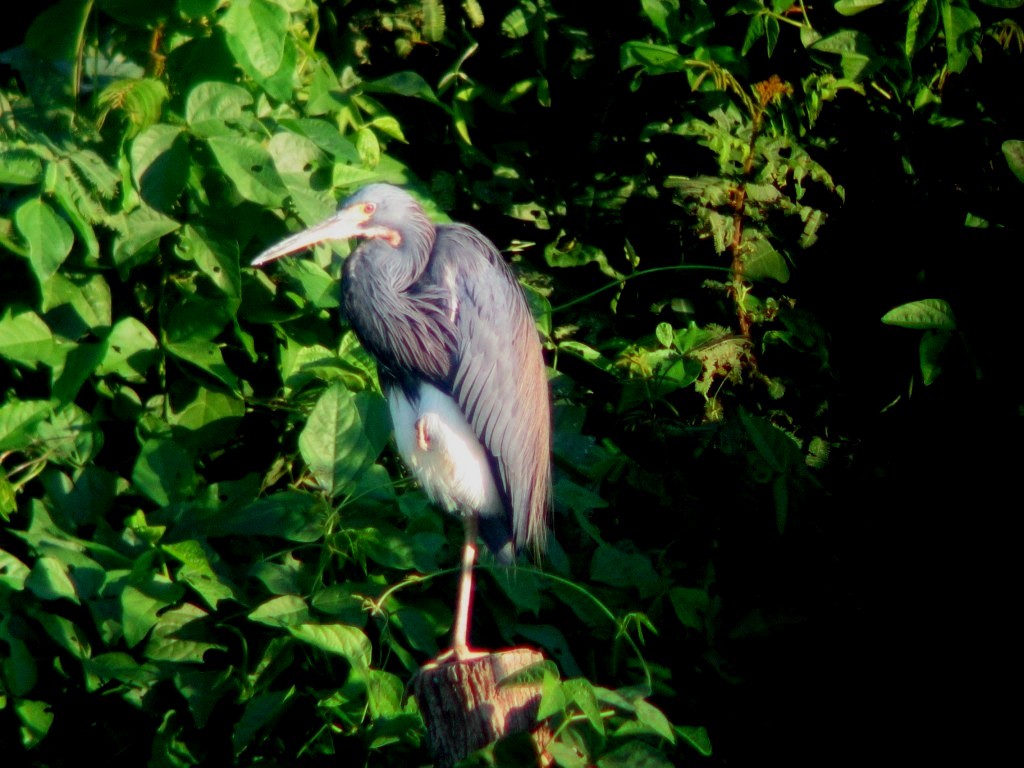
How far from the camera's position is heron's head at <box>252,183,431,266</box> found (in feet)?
8.01

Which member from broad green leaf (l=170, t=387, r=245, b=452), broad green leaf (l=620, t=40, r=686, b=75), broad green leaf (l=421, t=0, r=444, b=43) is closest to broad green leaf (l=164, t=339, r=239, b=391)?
broad green leaf (l=170, t=387, r=245, b=452)

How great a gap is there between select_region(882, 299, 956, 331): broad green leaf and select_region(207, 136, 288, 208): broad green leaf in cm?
140

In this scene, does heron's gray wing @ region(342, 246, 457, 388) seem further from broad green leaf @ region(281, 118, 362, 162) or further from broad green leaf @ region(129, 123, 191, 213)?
broad green leaf @ region(129, 123, 191, 213)

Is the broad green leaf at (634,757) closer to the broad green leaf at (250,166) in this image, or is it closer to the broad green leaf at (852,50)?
the broad green leaf at (250,166)

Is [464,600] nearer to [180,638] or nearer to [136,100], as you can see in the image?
[180,638]

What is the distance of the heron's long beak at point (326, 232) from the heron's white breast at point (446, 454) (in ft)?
1.19

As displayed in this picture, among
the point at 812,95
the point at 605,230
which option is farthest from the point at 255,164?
the point at 812,95

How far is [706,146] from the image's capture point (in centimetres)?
311

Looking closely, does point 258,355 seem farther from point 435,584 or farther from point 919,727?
point 919,727

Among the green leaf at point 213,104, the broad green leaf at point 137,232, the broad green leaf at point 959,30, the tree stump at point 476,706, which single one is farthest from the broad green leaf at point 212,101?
the broad green leaf at point 959,30

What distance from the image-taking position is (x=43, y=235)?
230 centimetres

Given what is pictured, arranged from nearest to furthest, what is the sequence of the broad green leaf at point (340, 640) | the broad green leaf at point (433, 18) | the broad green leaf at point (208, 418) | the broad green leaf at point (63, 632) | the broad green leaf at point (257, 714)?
the broad green leaf at point (340, 640)
the broad green leaf at point (257, 714)
the broad green leaf at point (63, 632)
the broad green leaf at point (208, 418)
the broad green leaf at point (433, 18)

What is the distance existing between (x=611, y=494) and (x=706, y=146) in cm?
98

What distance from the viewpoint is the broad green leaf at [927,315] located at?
8.79 feet
